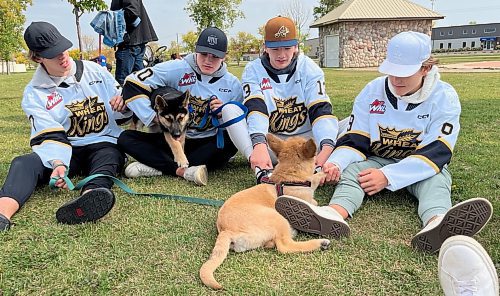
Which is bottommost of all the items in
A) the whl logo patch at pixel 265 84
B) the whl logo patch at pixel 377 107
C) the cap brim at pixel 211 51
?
the whl logo patch at pixel 377 107

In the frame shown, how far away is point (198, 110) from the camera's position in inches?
182

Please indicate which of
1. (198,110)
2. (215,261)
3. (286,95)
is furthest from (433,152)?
(198,110)

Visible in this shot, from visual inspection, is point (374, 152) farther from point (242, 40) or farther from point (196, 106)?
Answer: point (242, 40)

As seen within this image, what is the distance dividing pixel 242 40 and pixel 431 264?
2139 inches

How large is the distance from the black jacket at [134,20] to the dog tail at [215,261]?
16.3ft

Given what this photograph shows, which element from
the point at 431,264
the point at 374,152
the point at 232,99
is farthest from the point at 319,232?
the point at 232,99

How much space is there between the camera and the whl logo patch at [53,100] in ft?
13.4

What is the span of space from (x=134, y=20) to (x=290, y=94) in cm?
345

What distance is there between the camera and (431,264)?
8.20 feet

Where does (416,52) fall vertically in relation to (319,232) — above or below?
above

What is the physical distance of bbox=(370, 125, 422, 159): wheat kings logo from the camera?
11.7 ft

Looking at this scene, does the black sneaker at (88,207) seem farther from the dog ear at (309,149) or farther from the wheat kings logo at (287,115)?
the wheat kings logo at (287,115)

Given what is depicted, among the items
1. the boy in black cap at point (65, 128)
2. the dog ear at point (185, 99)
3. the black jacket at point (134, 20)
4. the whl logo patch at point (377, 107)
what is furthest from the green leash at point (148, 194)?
the black jacket at point (134, 20)

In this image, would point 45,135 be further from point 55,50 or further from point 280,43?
point 280,43
